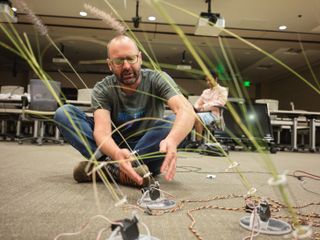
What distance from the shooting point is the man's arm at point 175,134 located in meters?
0.98

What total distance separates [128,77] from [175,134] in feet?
1.27

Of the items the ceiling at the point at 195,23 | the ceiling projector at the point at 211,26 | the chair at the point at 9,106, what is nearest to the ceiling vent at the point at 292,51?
the ceiling at the point at 195,23

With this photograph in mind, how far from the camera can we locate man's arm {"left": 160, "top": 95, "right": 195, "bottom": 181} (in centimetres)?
98

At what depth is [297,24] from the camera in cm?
602

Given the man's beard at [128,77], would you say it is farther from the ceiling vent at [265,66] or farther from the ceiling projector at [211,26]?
the ceiling vent at [265,66]

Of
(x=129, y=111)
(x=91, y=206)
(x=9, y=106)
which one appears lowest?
(x=91, y=206)

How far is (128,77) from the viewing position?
138cm

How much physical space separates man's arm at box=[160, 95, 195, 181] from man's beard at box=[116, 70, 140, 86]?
0.19m

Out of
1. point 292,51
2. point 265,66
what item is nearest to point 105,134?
point 292,51

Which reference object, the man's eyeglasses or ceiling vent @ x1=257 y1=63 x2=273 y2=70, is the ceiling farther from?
the man's eyeglasses

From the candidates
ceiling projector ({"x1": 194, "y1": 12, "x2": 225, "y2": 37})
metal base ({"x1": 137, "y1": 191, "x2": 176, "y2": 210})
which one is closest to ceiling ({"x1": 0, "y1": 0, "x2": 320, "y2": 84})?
ceiling projector ({"x1": 194, "y1": 12, "x2": 225, "y2": 37})

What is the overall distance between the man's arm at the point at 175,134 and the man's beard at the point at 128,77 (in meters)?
0.19

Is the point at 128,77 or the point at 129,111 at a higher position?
the point at 128,77

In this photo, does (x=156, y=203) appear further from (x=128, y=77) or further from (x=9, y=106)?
(x=9, y=106)
